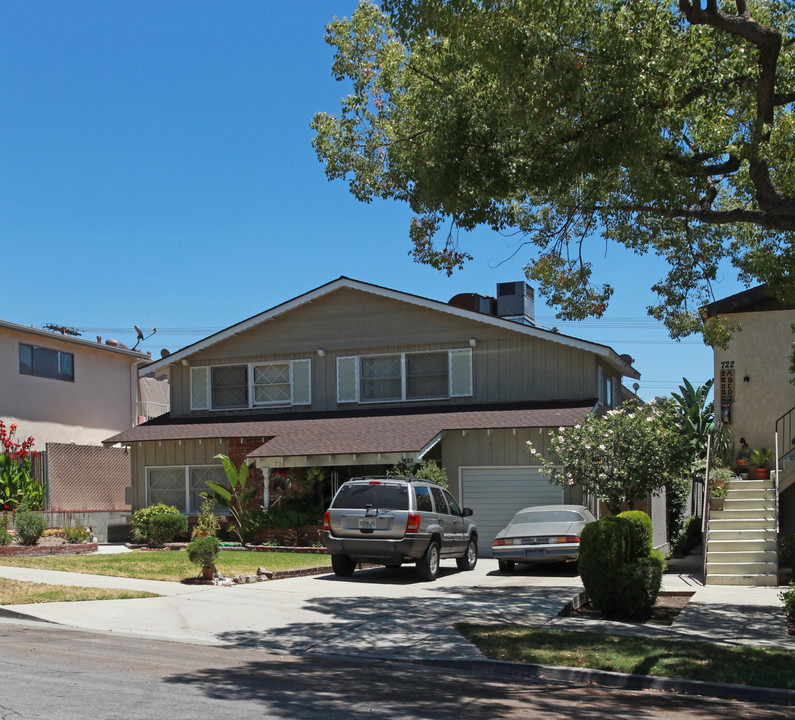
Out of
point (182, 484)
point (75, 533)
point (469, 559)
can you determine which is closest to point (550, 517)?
point (469, 559)

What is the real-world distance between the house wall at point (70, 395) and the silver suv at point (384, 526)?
16.6 meters

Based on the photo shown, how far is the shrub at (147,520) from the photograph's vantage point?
2456 centimetres

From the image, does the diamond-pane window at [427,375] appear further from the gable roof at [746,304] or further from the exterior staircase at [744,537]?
the exterior staircase at [744,537]

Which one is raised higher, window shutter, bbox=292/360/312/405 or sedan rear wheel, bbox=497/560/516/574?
window shutter, bbox=292/360/312/405

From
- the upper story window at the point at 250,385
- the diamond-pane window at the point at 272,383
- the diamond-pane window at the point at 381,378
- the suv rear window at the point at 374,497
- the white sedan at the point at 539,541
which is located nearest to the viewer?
the suv rear window at the point at 374,497

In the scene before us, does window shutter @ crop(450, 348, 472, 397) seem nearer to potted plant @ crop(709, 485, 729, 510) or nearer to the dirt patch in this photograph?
potted plant @ crop(709, 485, 729, 510)

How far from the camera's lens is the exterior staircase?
686 inches

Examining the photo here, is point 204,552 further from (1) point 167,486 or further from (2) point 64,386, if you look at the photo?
(2) point 64,386

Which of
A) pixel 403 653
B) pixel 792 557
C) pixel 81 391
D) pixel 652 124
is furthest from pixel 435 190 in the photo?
pixel 81 391

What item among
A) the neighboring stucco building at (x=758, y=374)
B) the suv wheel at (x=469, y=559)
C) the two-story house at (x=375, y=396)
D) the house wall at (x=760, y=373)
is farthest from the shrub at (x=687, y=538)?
the suv wheel at (x=469, y=559)

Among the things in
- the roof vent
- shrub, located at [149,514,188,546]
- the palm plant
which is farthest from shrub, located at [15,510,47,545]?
the roof vent

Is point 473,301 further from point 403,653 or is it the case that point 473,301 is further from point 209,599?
point 403,653

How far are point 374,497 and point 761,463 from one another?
1011cm

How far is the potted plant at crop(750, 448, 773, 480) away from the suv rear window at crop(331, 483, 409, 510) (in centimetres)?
936
